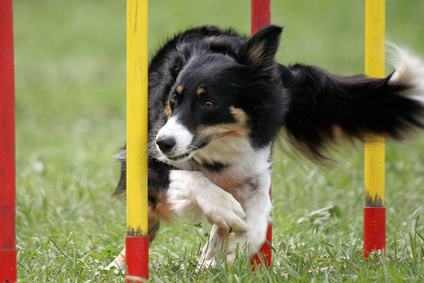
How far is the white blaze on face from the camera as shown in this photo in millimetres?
2592

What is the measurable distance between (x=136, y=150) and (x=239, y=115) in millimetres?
672

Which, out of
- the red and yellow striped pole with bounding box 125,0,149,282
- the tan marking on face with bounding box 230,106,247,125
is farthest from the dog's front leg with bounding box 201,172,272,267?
the red and yellow striped pole with bounding box 125,0,149,282

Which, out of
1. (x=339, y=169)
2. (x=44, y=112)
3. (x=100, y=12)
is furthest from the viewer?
(x=100, y=12)

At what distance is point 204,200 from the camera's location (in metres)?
2.70

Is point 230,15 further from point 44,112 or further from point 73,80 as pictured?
point 44,112

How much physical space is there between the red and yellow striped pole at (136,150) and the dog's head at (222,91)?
0.19 m

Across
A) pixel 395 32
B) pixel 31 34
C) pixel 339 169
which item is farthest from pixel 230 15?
pixel 339 169

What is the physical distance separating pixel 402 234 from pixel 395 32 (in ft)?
31.6

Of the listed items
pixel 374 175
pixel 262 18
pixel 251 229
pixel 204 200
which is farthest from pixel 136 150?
pixel 374 175

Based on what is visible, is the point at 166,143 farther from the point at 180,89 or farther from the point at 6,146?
the point at 6,146

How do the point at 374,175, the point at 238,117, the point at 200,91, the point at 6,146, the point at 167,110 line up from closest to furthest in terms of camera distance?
the point at 6,146, the point at 200,91, the point at 238,117, the point at 167,110, the point at 374,175

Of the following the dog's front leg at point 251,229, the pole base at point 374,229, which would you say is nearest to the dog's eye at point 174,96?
the dog's front leg at point 251,229

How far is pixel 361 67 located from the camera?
1102 centimetres

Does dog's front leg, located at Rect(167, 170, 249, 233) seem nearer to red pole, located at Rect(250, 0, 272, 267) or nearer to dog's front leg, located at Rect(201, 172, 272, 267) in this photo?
dog's front leg, located at Rect(201, 172, 272, 267)
